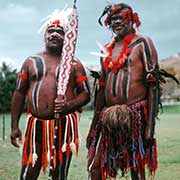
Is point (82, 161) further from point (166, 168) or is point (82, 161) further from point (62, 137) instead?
point (62, 137)

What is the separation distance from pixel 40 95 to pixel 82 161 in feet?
9.13

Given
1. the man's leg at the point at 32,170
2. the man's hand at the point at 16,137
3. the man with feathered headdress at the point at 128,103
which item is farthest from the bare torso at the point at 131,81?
the man's hand at the point at 16,137

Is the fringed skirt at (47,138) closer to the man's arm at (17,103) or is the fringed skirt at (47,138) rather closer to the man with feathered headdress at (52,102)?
the man with feathered headdress at (52,102)

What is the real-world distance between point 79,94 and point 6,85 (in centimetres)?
1288

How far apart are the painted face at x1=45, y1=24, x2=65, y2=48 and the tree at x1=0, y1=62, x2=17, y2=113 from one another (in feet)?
37.7

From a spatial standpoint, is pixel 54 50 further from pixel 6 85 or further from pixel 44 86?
pixel 6 85

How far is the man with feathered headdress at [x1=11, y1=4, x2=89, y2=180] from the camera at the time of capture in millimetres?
3166

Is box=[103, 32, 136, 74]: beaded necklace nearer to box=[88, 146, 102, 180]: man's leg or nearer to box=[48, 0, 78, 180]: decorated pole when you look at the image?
box=[48, 0, 78, 180]: decorated pole

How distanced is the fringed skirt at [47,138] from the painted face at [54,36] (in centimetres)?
54

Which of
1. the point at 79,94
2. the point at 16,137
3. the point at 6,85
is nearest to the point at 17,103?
the point at 16,137

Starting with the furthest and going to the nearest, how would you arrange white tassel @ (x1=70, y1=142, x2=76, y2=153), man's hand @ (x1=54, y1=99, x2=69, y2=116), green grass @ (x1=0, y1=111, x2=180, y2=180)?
green grass @ (x1=0, y1=111, x2=180, y2=180) → white tassel @ (x1=70, y1=142, x2=76, y2=153) → man's hand @ (x1=54, y1=99, x2=69, y2=116)

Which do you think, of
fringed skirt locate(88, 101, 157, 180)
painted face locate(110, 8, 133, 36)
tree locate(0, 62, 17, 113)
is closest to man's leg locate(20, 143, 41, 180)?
fringed skirt locate(88, 101, 157, 180)

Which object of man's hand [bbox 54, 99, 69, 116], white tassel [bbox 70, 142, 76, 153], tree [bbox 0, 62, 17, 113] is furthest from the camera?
tree [bbox 0, 62, 17, 113]

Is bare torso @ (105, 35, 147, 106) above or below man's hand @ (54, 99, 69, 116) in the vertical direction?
above
